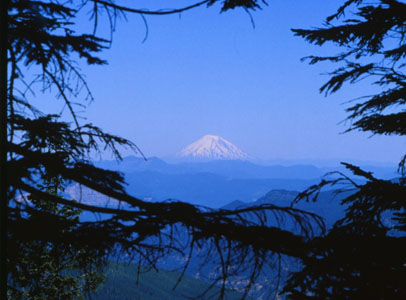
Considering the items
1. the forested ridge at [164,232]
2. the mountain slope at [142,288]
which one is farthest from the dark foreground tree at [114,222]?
the mountain slope at [142,288]

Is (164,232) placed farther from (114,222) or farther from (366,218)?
(366,218)

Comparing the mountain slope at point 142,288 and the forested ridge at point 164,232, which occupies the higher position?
the forested ridge at point 164,232

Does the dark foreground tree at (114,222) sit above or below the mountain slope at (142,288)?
above

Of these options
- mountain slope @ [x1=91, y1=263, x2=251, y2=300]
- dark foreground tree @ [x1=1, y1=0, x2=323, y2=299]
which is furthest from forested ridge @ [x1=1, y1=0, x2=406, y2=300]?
mountain slope @ [x1=91, y1=263, x2=251, y2=300]

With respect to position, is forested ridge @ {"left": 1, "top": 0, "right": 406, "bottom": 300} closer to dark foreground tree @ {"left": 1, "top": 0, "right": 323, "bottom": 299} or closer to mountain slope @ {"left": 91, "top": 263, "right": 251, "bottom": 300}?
dark foreground tree @ {"left": 1, "top": 0, "right": 323, "bottom": 299}

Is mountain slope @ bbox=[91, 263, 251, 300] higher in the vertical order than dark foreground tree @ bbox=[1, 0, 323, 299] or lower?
lower

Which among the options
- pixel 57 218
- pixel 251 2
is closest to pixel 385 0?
pixel 251 2

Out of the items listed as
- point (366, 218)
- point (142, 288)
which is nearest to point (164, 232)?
point (366, 218)

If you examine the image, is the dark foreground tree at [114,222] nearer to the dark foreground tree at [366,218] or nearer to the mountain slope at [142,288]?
the dark foreground tree at [366,218]

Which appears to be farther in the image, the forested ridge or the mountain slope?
the mountain slope

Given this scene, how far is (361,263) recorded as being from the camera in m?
2.82

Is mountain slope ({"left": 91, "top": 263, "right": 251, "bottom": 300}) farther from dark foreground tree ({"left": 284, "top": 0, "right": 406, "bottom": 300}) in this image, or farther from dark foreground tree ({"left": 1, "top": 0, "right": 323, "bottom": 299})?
dark foreground tree ({"left": 1, "top": 0, "right": 323, "bottom": 299})

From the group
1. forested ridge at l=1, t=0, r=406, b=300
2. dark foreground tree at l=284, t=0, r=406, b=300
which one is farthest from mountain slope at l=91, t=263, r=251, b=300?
forested ridge at l=1, t=0, r=406, b=300

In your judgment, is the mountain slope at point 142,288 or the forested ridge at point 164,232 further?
the mountain slope at point 142,288
